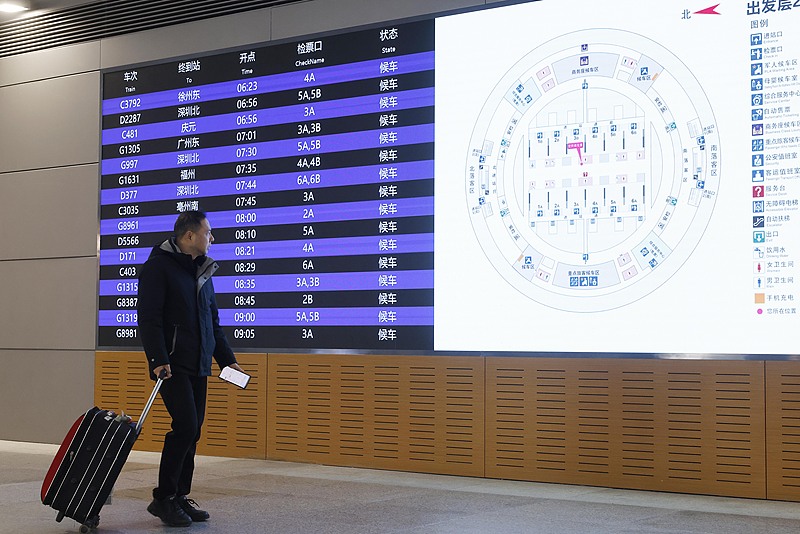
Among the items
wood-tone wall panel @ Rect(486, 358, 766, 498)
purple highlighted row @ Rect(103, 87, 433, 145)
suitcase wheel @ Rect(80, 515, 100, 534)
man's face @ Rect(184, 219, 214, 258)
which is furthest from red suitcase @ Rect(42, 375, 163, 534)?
purple highlighted row @ Rect(103, 87, 433, 145)

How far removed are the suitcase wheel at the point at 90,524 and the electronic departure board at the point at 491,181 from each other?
2.84 m

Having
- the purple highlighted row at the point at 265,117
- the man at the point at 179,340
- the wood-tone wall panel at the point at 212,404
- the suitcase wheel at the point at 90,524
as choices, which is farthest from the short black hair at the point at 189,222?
the wood-tone wall panel at the point at 212,404

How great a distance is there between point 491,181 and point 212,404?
3042mm

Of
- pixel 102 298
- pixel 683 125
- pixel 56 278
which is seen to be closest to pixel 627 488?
pixel 683 125

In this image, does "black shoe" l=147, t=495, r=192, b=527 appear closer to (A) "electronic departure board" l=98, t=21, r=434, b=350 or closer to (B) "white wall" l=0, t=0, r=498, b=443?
(A) "electronic departure board" l=98, t=21, r=434, b=350

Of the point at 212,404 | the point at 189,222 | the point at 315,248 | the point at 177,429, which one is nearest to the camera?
the point at 177,429

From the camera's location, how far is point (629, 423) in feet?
21.5

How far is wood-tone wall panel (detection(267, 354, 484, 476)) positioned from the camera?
7148mm

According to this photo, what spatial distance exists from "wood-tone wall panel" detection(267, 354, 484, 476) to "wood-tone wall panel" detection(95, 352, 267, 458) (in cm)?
14

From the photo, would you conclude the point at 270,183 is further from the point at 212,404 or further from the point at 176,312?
the point at 176,312

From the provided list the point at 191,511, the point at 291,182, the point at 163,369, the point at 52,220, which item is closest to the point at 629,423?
the point at 191,511

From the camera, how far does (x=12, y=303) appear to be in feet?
30.9

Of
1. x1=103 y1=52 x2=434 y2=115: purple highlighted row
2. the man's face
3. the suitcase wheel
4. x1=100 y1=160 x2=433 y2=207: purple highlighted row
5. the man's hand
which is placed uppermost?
x1=103 y1=52 x2=434 y2=115: purple highlighted row

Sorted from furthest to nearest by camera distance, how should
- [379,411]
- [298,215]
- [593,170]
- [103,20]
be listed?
[103,20]
[298,215]
[379,411]
[593,170]
